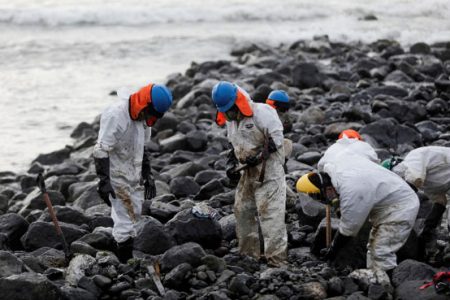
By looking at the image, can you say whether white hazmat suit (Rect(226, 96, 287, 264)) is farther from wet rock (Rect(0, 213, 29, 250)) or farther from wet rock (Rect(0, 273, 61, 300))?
wet rock (Rect(0, 213, 29, 250))

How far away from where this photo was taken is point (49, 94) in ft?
65.7

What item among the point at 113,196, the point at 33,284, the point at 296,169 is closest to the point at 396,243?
the point at 113,196

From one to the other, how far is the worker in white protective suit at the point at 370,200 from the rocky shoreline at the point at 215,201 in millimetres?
257

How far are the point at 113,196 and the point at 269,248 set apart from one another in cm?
168

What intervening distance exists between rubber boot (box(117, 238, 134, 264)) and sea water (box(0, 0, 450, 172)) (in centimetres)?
722

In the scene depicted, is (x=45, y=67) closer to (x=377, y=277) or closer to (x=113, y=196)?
(x=113, y=196)

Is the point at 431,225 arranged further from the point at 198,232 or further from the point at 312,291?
the point at 198,232

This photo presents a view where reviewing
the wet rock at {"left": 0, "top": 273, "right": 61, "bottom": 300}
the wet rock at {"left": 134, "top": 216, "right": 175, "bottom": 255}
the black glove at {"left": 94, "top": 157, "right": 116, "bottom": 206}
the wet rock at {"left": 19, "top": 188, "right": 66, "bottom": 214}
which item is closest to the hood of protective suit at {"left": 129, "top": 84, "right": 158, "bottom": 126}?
the black glove at {"left": 94, "top": 157, "right": 116, "bottom": 206}

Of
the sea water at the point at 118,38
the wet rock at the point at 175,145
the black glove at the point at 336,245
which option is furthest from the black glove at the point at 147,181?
the sea water at the point at 118,38

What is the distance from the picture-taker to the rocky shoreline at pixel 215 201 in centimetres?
681

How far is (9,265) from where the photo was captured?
704 cm

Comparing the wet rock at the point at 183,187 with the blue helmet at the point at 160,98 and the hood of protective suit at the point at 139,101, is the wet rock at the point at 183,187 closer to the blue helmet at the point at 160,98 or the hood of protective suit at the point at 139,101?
the hood of protective suit at the point at 139,101

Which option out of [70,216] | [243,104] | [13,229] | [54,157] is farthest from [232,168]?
[54,157]

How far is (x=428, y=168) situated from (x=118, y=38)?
23.2 meters
